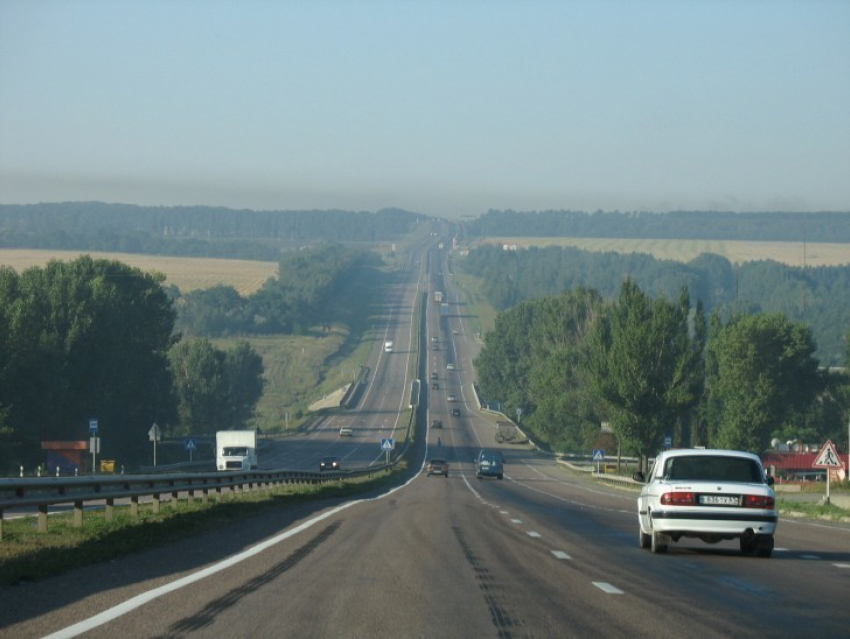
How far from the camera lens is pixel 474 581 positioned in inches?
597

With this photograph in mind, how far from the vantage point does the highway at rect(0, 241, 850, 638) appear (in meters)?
11.4

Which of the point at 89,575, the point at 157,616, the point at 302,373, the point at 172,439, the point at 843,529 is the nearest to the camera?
the point at 157,616

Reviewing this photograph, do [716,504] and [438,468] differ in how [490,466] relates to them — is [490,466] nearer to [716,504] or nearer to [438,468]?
[438,468]

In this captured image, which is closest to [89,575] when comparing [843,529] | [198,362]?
[843,529]

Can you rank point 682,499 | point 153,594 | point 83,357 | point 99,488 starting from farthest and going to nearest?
point 83,357 → point 99,488 → point 682,499 → point 153,594

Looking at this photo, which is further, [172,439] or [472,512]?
[172,439]

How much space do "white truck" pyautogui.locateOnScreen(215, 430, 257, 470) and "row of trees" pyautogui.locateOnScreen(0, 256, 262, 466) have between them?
39.5 feet

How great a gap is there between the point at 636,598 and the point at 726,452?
24.6 feet

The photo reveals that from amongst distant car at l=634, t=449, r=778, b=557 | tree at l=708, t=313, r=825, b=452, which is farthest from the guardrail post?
tree at l=708, t=313, r=825, b=452

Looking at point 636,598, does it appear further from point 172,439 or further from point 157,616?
point 172,439

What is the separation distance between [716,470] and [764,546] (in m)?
1.34

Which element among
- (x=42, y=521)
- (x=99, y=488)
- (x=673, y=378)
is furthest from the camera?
(x=673, y=378)

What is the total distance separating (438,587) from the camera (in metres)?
14.5

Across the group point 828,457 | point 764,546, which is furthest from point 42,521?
point 828,457
